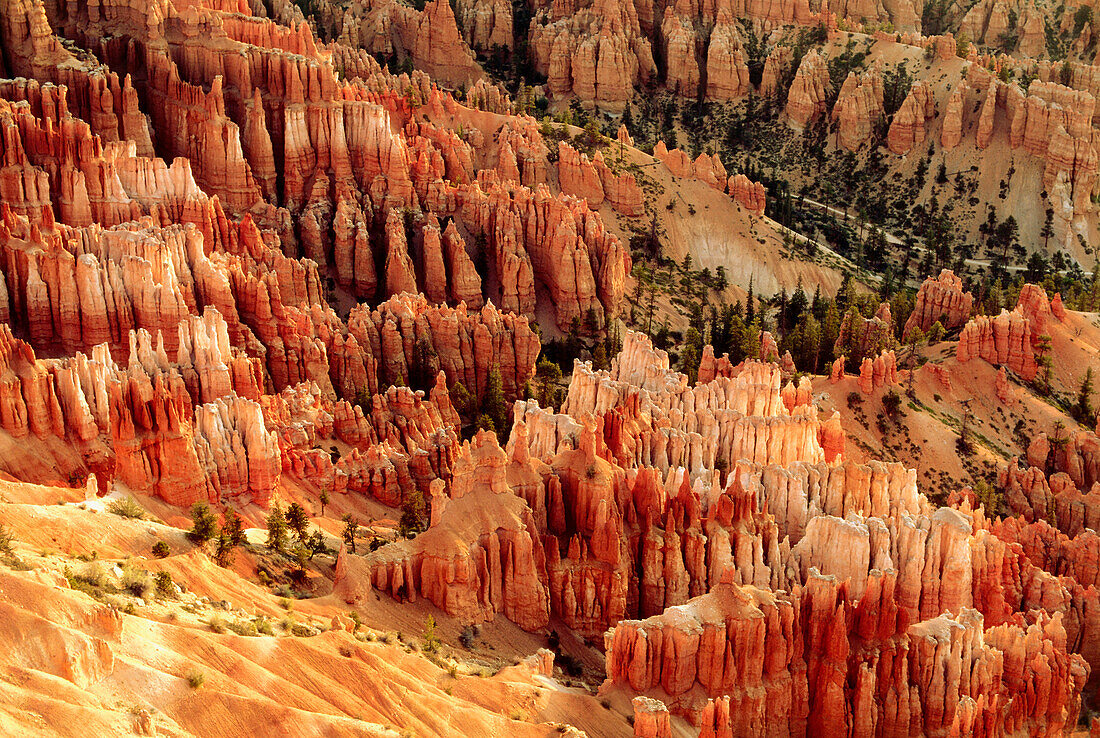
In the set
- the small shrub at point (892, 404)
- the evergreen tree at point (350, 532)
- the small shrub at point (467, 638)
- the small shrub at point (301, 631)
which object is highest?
the small shrub at point (301, 631)

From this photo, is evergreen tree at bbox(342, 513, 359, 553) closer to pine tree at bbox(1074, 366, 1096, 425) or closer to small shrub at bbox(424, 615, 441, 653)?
small shrub at bbox(424, 615, 441, 653)

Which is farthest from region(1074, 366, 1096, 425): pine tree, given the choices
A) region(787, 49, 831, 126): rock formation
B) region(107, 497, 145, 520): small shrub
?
region(787, 49, 831, 126): rock formation

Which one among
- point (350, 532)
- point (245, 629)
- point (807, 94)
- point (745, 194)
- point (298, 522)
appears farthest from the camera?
point (807, 94)

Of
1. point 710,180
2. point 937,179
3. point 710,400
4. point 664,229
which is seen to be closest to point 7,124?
point 710,400

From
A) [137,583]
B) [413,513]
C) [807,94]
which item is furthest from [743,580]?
[807,94]

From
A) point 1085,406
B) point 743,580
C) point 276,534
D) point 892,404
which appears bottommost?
point 1085,406

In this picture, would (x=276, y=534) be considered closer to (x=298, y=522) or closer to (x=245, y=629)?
(x=298, y=522)

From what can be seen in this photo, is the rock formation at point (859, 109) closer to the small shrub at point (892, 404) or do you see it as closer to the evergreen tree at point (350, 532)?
the small shrub at point (892, 404)

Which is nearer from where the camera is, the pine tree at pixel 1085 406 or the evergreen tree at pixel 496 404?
→ the evergreen tree at pixel 496 404

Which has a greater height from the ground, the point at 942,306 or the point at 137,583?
the point at 137,583

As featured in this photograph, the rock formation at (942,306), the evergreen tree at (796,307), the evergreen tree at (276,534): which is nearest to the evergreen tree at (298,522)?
the evergreen tree at (276,534)
